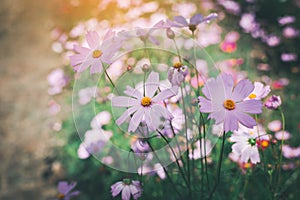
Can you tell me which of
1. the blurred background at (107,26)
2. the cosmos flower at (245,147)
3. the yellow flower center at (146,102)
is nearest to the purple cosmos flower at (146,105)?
the yellow flower center at (146,102)

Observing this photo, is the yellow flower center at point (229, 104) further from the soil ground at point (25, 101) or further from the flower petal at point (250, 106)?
the soil ground at point (25, 101)

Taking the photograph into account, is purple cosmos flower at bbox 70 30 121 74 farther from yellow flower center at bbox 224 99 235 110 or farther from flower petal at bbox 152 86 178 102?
yellow flower center at bbox 224 99 235 110

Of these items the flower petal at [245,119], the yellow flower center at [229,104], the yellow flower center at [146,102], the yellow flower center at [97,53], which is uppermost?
the yellow flower center at [97,53]

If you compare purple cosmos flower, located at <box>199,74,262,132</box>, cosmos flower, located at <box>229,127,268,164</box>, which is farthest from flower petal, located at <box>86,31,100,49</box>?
cosmos flower, located at <box>229,127,268,164</box>

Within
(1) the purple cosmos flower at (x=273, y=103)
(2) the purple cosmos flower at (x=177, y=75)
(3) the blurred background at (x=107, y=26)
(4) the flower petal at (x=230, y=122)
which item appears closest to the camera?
(4) the flower petal at (x=230, y=122)

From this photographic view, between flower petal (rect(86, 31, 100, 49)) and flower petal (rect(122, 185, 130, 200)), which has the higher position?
flower petal (rect(86, 31, 100, 49))

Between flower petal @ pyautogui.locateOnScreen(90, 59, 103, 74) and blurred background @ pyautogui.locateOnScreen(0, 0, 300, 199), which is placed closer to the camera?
flower petal @ pyautogui.locateOnScreen(90, 59, 103, 74)

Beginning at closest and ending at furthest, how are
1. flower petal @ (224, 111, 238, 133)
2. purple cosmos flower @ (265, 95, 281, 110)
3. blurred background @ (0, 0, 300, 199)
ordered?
flower petal @ (224, 111, 238, 133) → purple cosmos flower @ (265, 95, 281, 110) → blurred background @ (0, 0, 300, 199)
